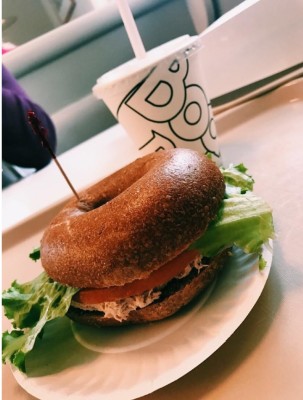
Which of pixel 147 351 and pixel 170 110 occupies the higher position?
pixel 170 110

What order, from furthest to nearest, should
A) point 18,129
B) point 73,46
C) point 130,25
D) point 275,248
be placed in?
point 73,46 < point 18,129 < point 130,25 < point 275,248

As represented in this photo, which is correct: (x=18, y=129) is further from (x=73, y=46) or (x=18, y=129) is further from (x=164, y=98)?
(x=164, y=98)

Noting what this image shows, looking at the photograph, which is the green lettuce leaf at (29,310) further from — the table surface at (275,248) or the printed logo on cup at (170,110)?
the printed logo on cup at (170,110)

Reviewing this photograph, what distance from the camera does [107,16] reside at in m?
2.49

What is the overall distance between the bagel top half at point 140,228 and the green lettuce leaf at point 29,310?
1.8 inches

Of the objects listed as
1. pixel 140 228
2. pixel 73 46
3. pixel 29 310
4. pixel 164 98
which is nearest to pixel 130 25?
pixel 164 98

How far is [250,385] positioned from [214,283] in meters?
0.19

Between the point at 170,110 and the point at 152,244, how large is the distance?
0.44 metres

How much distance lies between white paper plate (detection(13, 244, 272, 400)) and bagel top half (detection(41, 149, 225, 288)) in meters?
0.10

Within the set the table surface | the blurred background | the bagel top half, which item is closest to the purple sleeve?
the blurred background

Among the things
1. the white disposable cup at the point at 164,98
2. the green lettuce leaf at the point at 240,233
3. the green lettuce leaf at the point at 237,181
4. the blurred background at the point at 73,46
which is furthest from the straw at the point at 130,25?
the blurred background at the point at 73,46

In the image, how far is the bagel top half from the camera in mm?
617

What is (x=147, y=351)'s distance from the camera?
0.64 meters

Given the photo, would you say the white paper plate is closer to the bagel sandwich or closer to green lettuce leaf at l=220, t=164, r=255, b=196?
the bagel sandwich
